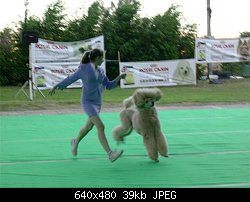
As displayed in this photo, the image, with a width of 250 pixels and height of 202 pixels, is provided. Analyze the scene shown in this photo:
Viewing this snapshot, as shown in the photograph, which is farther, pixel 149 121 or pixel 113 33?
pixel 113 33

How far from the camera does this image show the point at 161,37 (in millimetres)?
29219

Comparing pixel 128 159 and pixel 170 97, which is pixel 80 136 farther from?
pixel 170 97

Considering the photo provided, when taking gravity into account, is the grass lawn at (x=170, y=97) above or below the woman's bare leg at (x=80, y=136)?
below

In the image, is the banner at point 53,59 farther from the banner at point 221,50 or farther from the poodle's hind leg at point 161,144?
the poodle's hind leg at point 161,144

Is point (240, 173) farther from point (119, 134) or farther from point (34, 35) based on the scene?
point (34, 35)

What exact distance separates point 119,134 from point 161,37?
21.9 meters

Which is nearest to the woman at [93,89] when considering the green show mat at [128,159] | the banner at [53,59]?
the green show mat at [128,159]

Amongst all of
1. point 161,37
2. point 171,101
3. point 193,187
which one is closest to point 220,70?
point 161,37

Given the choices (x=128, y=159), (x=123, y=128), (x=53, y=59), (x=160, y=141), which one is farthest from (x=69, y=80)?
(x=53, y=59)

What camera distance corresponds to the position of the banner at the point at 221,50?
78.8ft

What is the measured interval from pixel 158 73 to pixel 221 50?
144 inches

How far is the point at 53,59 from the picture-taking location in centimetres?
2208

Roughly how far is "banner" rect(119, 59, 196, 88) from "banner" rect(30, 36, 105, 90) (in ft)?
5.34

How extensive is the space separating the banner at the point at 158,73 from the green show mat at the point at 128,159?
11.2 m
